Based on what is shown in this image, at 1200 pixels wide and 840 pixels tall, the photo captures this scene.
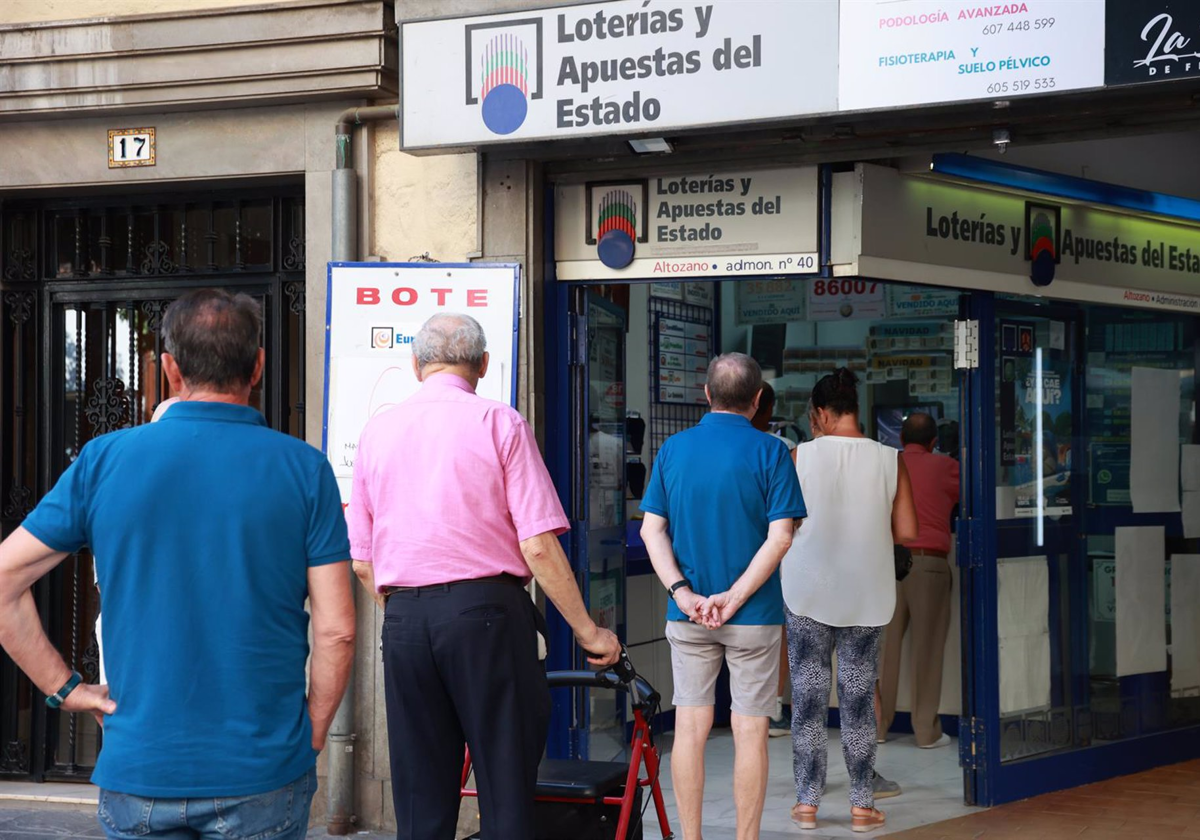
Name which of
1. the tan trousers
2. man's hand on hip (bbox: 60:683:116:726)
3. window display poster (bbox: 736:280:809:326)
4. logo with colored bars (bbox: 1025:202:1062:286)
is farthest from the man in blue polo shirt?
window display poster (bbox: 736:280:809:326)

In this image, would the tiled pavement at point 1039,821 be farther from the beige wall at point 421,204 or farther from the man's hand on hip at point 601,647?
the beige wall at point 421,204

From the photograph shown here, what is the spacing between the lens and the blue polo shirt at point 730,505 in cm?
559

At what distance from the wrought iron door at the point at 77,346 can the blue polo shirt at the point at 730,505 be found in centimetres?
263

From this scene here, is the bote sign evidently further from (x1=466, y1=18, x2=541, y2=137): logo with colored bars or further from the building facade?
(x1=466, y1=18, x2=541, y2=137): logo with colored bars

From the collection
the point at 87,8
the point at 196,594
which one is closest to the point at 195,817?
the point at 196,594

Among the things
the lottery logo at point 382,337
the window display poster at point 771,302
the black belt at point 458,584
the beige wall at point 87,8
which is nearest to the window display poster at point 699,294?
the window display poster at point 771,302

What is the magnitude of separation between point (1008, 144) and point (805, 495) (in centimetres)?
180

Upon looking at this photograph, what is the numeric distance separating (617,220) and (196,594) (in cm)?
413

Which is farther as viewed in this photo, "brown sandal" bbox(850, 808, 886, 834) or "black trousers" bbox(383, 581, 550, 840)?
"brown sandal" bbox(850, 808, 886, 834)

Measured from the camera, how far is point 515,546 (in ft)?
14.4

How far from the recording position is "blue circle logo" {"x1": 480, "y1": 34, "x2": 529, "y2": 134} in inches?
244

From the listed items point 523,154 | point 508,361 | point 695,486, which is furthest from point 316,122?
point 695,486

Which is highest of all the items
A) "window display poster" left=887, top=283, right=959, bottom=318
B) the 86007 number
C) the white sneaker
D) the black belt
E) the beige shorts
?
the 86007 number

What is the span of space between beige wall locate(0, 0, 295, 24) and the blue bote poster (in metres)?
4.07
